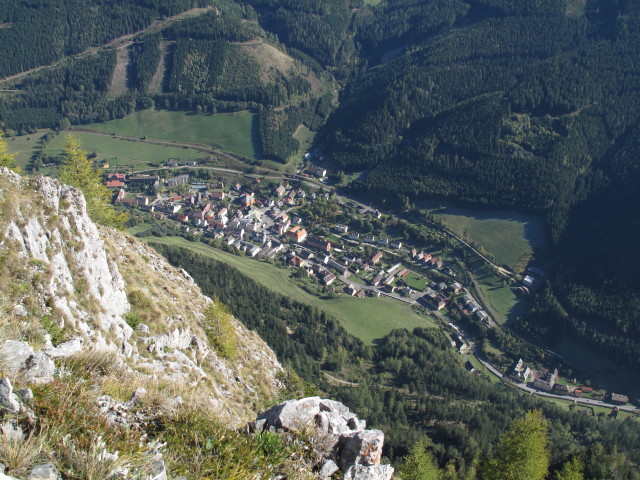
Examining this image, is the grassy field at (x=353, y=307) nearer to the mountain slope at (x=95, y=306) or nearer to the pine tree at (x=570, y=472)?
the pine tree at (x=570, y=472)

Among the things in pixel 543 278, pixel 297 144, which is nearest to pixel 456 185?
pixel 543 278

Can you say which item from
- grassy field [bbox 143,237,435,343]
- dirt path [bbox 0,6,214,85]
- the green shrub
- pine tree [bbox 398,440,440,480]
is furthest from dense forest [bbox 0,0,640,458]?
the green shrub

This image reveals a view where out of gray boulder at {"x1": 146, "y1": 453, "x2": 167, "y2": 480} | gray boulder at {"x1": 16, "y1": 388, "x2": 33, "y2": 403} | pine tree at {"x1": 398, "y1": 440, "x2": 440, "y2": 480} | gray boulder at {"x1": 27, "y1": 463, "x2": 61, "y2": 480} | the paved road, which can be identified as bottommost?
the paved road

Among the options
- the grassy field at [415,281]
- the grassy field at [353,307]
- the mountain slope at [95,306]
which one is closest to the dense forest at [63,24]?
the grassy field at [353,307]

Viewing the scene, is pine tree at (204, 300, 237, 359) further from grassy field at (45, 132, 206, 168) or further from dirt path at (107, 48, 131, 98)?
dirt path at (107, 48, 131, 98)

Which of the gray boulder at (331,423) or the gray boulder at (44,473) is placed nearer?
the gray boulder at (44,473)

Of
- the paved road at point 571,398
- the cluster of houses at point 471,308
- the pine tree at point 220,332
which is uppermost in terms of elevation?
the pine tree at point 220,332

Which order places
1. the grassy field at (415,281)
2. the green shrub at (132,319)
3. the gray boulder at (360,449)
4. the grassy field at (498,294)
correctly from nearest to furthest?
Result: the gray boulder at (360,449), the green shrub at (132,319), the grassy field at (498,294), the grassy field at (415,281)
